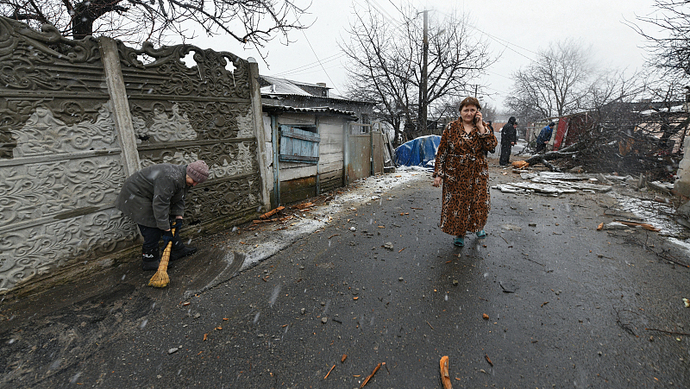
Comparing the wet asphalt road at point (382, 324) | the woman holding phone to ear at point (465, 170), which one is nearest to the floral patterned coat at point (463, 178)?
the woman holding phone to ear at point (465, 170)

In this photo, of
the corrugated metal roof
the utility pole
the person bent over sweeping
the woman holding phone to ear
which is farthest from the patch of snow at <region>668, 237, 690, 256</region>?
the corrugated metal roof

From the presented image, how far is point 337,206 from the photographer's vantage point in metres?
6.02

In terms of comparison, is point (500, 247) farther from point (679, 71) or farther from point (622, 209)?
point (679, 71)

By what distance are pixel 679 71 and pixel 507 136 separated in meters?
5.08

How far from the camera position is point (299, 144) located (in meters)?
6.00

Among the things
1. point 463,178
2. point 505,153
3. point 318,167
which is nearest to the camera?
point 463,178

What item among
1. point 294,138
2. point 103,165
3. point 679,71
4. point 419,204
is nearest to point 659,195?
point 679,71

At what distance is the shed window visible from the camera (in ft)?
18.3

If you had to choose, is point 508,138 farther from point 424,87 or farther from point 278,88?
point 278,88

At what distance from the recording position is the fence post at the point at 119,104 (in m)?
3.09

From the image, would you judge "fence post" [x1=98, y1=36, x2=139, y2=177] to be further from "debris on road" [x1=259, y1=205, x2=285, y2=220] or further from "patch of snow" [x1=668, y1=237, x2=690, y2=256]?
"patch of snow" [x1=668, y1=237, x2=690, y2=256]

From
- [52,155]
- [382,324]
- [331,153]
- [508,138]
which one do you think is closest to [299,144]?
[331,153]

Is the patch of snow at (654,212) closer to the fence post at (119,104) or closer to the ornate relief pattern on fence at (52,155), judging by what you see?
the fence post at (119,104)

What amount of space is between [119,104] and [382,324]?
3.66m
